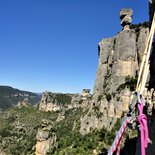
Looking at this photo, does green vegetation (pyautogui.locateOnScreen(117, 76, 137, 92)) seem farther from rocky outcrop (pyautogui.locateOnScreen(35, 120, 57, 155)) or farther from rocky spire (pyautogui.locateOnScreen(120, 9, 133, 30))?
rocky outcrop (pyautogui.locateOnScreen(35, 120, 57, 155))

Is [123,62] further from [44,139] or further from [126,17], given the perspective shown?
[44,139]

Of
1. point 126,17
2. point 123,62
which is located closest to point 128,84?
point 123,62

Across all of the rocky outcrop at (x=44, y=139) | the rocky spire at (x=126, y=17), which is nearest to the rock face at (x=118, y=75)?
the rocky spire at (x=126, y=17)

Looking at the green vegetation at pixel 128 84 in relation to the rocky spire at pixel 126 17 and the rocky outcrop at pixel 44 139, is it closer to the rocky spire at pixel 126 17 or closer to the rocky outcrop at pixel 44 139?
the rocky spire at pixel 126 17

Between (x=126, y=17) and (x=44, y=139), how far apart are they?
2683 centimetres

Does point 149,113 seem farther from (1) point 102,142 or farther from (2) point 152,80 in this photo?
(1) point 102,142

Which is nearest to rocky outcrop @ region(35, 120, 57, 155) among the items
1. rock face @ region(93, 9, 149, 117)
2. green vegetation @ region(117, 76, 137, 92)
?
rock face @ region(93, 9, 149, 117)

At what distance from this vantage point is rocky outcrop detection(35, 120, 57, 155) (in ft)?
166

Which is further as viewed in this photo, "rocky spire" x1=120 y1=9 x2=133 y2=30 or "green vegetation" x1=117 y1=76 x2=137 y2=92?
"rocky spire" x1=120 y1=9 x2=133 y2=30

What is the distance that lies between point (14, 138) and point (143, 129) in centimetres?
16162

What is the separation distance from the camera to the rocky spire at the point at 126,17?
6081 cm

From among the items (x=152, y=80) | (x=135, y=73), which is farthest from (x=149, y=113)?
(x=135, y=73)

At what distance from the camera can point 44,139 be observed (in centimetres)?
5103

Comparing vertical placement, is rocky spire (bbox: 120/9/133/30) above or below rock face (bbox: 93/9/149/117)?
above
